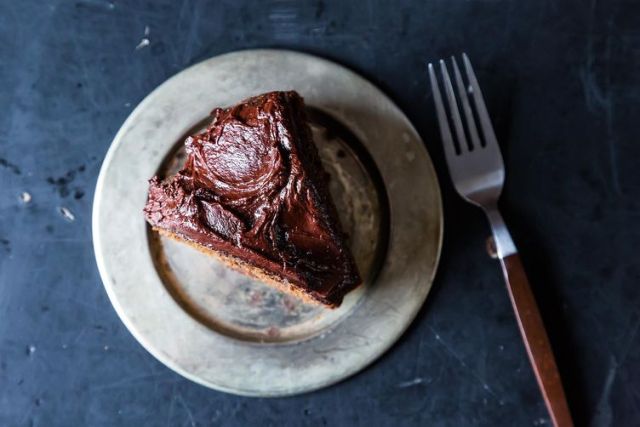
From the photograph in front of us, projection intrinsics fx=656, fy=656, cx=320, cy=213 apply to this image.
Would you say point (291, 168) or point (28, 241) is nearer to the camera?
point (291, 168)

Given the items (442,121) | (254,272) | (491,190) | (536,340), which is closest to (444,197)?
(491,190)

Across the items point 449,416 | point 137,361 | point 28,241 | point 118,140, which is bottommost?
point 449,416

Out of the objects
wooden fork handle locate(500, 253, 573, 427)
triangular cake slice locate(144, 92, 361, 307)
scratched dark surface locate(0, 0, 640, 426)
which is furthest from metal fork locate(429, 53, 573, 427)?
triangular cake slice locate(144, 92, 361, 307)

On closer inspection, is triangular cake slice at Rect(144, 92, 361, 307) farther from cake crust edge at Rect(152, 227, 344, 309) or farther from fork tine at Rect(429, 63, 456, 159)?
fork tine at Rect(429, 63, 456, 159)

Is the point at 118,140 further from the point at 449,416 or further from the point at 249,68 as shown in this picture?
the point at 449,416

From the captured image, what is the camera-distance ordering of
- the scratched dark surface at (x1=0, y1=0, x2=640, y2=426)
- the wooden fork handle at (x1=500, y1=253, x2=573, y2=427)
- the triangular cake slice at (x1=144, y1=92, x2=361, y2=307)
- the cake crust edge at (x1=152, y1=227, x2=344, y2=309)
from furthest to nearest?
the scratched dark surface at (x1=0, y1=0, x2=640, y2=426)
the wooden fork handle at (x1=500, y1=253, x2=573, y2=427)
the cake crust edge at (x1=152, y1=227, x2=344, y2=309)
the triangular cake slice at (x1=144, y1=92, x2=361, y2=307)

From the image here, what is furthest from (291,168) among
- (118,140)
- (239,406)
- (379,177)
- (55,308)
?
(55,308)

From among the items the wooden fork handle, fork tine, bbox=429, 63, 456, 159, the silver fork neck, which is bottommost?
the wooden fork handle
